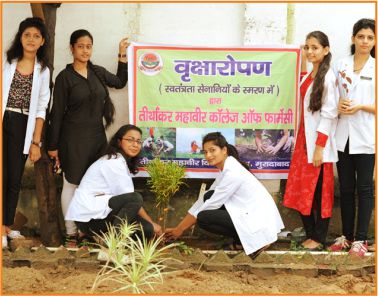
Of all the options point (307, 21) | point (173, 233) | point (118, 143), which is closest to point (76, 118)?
point (118, 143)

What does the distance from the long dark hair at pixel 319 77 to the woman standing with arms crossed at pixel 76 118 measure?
189cm

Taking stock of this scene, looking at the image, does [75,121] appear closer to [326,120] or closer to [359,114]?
[326,120]

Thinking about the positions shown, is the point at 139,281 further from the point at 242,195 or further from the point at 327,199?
the point at 327,199

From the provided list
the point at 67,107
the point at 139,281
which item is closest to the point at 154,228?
the point at 139,281

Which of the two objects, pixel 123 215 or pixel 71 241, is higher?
pixel 123 215

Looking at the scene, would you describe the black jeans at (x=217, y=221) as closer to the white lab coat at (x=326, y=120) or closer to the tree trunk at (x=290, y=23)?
the white lab coat at (x=326, y=120)

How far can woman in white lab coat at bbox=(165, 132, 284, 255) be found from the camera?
17.1ft

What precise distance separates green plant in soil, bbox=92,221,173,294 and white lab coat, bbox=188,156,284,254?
66cm

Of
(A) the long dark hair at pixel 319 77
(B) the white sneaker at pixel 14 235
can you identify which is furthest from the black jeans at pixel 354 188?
(B) the white sneaker at pixel 14 235

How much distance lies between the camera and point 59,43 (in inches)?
251

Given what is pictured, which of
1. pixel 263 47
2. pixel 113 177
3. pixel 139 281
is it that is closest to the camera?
pixel 139 281

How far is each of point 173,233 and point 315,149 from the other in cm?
146

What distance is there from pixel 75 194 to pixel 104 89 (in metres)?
1.03

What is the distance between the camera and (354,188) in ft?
18.4
